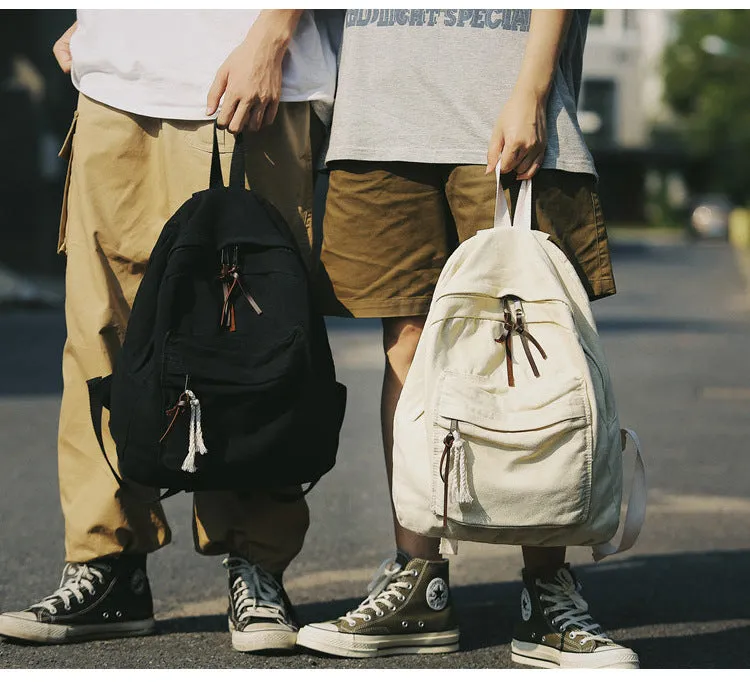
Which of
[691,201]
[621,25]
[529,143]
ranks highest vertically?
[621,25]

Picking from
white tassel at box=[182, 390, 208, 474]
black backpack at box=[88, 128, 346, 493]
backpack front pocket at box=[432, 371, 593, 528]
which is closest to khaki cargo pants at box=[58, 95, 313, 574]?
black backpack at box=[88, 128, 346, 493]

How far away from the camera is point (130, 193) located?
3.11m

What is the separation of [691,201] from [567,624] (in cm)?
6233

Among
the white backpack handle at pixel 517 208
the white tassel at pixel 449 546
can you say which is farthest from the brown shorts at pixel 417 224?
the white tassel at pixel 449 546

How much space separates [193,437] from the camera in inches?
109

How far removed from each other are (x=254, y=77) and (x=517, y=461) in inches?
39.4

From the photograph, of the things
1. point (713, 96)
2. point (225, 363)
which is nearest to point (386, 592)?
point (225, 363)

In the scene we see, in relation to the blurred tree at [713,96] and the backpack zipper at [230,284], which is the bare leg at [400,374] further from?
the blurred tree at [713,96]

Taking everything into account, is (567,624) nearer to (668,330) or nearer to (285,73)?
(285,73)

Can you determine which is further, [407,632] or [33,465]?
[33,465]

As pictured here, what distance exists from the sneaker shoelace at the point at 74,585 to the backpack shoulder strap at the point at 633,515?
44.7 inches

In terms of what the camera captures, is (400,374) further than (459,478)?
Yes

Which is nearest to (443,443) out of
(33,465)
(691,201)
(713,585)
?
(713,585)

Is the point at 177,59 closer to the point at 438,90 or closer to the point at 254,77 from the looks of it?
the point at 254,77
